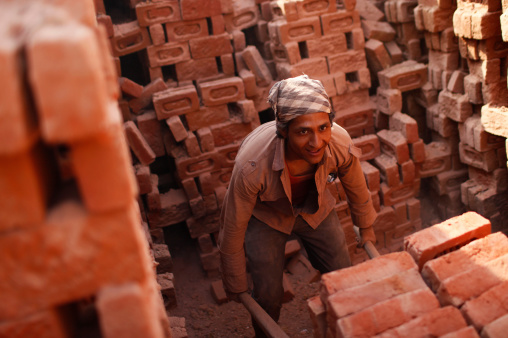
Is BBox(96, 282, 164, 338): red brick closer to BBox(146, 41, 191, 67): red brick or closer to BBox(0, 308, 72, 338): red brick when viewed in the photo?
BBox(0, 308, 72, 338): red brick

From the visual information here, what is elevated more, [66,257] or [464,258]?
[66,257]

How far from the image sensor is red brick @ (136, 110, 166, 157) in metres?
5.70

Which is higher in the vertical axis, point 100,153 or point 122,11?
point 122,11

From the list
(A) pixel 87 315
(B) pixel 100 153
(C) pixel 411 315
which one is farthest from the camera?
(C) pixel 411 315

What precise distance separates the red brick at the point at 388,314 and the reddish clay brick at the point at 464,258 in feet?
0.53

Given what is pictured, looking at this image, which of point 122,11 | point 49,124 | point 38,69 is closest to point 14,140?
point 49,124

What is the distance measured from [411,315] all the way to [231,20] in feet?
A: 15.6

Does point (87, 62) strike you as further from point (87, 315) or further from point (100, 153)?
point (87, 315)

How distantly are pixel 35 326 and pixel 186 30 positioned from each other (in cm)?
486

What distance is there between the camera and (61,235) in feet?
4.99

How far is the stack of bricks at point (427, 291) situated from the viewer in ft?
8.11

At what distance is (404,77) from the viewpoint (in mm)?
6180

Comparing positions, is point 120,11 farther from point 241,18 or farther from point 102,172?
point 102,172

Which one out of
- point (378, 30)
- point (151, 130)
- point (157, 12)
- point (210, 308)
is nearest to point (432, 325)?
point (210, 308)
